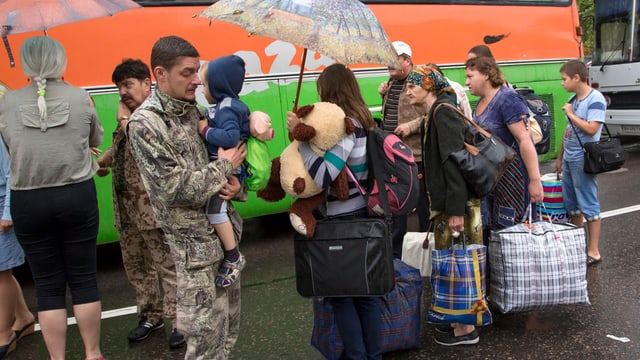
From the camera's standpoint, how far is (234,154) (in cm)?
246

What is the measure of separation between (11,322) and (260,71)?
319 centimetres

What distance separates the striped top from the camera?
2721 mm

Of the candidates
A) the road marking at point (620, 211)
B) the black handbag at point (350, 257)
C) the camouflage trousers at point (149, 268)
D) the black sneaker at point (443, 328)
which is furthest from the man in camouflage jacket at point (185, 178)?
the road marking at point (620, 211)

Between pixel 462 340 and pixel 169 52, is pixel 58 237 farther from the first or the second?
pixel 462 340

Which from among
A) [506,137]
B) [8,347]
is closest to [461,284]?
[506,137]

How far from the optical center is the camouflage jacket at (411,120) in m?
4.38

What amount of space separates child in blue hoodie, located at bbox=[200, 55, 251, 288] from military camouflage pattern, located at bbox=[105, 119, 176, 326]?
1.21 metres

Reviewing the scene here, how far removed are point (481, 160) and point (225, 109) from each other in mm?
1526

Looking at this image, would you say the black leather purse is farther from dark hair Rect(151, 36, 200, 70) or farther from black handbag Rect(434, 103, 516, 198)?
dark hair Rect(151, 36, 200, 70)

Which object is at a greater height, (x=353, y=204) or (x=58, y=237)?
(x=353, y=204)

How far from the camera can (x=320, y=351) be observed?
3.30m

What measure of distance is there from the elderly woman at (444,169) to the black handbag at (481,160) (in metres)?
0.04

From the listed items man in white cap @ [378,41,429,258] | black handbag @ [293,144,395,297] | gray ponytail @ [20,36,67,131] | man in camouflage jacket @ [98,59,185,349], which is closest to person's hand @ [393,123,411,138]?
man in white cap @ [378,41,429,258]

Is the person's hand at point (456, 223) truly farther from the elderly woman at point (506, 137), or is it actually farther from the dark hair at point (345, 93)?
the dark hair at point (345, 93)
